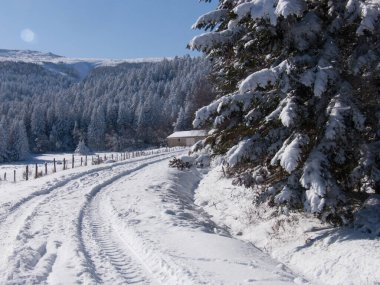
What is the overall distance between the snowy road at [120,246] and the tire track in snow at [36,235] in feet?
0.05

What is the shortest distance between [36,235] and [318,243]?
6308 millimetres

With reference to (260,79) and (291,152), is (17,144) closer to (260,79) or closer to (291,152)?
(260,79)

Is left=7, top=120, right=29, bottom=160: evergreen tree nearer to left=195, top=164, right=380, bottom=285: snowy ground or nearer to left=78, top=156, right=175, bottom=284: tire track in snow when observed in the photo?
left=78, top=156, right=175, bottom=284: tire track in snow

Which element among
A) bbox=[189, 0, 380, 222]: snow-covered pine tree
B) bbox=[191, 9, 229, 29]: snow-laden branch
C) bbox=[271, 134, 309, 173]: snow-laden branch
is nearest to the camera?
bbox=[271, 134, 309, 173]: snow-laden branch

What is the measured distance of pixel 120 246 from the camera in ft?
30.5

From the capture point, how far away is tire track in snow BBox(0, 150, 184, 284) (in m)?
7.42

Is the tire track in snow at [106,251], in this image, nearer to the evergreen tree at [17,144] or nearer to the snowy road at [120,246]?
the snowy road at [120,246]

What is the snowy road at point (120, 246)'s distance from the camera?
7.32 m

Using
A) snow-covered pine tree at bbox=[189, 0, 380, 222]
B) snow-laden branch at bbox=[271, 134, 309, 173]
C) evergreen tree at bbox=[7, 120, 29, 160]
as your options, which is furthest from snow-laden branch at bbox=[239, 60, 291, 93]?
evergreen tree at bbox=[7, 120, 29, 160]

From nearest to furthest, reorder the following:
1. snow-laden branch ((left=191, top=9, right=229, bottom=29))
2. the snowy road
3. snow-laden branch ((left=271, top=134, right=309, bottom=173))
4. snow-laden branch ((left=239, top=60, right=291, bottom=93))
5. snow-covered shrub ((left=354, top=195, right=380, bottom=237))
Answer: the snowy road
snow-laden branch ((left=271, top=134, right=309, bottom=173))
snow-covered shrub ((left=354, top=195, right=380, bottom=237))
snow-laden branch ((left=239, top=60, right=291, bottom=93))
snow-laden branch ((left=191, top=9, right=229, bottom=29))

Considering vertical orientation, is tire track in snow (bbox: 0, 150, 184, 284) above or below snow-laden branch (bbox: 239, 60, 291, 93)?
below

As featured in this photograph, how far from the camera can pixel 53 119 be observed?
12231 centimetres

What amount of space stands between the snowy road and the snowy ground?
481mm

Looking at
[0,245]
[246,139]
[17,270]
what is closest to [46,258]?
[17,270]
